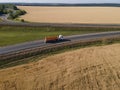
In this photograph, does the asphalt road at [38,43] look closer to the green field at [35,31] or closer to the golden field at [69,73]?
the green field at [35,31]

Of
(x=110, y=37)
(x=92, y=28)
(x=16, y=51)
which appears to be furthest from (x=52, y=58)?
(x=92, y=28)

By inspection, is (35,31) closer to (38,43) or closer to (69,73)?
(38,43)

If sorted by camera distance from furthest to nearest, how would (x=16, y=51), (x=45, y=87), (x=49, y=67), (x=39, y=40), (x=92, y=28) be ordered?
1. (x=92, y=28)
2. (x=39, y=40)
3. (x=16, y=51)
4. (x=49, y=67)
5. (x=45, y=87)

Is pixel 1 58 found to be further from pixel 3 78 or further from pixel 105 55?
pixel 105 55

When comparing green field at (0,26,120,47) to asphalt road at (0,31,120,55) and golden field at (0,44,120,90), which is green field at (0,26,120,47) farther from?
golden field at (0,44,120,90)

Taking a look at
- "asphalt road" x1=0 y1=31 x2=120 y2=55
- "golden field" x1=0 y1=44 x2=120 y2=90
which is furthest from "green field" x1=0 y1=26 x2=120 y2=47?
"golden field" x1=0 y1=44 x2=120 y2=90

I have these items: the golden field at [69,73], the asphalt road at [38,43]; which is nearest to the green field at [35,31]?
the asphalt road at [38,43]

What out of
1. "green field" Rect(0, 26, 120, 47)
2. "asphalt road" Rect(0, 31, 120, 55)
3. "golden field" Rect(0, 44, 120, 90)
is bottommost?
"green field" Rect(0, 26, 120, 47)

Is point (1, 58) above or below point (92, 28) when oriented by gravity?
above

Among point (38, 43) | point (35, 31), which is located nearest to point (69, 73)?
point (38, 43)
